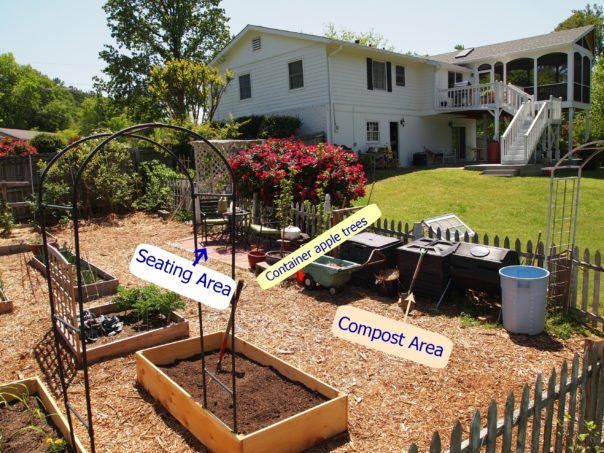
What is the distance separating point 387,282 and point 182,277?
171 inches

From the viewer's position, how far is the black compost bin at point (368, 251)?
6.84 meters

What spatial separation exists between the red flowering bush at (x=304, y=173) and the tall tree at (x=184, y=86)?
793 centimetres

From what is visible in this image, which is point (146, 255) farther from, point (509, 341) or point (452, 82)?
point (452, 82)

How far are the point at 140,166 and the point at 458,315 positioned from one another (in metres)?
12.3

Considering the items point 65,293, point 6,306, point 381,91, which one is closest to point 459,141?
point 381,91

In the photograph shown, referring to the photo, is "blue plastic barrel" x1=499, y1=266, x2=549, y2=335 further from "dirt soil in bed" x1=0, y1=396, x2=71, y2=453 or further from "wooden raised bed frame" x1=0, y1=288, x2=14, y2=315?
"wooden raised bed frame" x1=0, y1=288, x2=14, y2=315

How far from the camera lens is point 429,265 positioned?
617 centimetres

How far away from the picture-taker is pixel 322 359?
4773 millimetres

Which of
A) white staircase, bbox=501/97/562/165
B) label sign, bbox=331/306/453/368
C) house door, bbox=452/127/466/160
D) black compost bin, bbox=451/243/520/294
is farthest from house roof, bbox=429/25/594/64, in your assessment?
label sign, bbox=331/306/453/368

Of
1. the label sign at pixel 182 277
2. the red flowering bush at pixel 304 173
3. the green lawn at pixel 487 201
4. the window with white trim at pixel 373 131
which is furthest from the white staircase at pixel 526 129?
the label sign at pixel 182 277

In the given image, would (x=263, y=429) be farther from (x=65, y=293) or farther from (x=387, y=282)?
(x=387, y=282)

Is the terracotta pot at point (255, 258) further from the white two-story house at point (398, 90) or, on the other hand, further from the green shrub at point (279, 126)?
the white two-story house at point (398, 90)

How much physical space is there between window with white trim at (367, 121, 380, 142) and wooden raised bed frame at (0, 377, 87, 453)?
19.2m

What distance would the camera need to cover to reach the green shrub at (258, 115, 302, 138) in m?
20.0
